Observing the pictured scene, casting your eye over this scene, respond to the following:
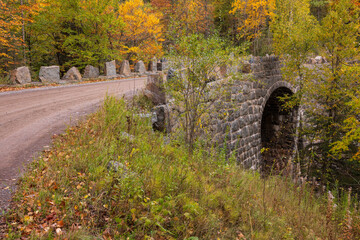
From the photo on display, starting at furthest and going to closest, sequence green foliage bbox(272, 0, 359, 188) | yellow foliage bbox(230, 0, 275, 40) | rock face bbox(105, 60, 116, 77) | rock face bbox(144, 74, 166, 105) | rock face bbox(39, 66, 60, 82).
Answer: yellow foliage bbox(230, 0, 275, 40)
rock face bbox(105, 60, 116, 77)
rock face bbox(39, 66, 60, 82)
green foliage bbox(272, 0, 359, 188)
rock face bbox(144, 74, 166, 105)

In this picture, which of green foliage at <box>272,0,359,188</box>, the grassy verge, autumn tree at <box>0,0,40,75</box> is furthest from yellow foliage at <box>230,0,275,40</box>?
the grassy verge

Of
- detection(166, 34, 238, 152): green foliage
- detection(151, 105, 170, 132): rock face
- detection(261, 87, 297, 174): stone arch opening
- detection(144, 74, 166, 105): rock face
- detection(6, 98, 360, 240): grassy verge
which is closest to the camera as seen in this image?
detection(6, 98, 360, 240): grassy verge

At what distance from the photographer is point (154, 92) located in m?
7.16

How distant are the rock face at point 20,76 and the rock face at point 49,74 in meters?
0.81

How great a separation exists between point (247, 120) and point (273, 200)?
585 centimetres

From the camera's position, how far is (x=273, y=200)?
438cm

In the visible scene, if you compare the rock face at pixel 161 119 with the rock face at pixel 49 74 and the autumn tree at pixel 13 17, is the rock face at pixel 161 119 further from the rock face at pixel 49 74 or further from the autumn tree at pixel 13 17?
the autumn tree at pixel 13 17

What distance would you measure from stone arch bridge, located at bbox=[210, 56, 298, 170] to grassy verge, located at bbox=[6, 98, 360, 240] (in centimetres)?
304

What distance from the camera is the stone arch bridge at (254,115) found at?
840 centimetres

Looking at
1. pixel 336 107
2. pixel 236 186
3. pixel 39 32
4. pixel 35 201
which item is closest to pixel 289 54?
pixel 336 107

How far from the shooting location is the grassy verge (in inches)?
107

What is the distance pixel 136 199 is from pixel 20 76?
10.3 meters

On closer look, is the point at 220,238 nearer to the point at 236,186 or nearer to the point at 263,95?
the point at 236,186

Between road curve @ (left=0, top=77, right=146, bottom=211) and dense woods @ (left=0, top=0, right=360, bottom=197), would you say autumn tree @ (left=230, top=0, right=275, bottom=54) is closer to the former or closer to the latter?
dense woods @ (left=0, top=0, right=360, bottom=197)
